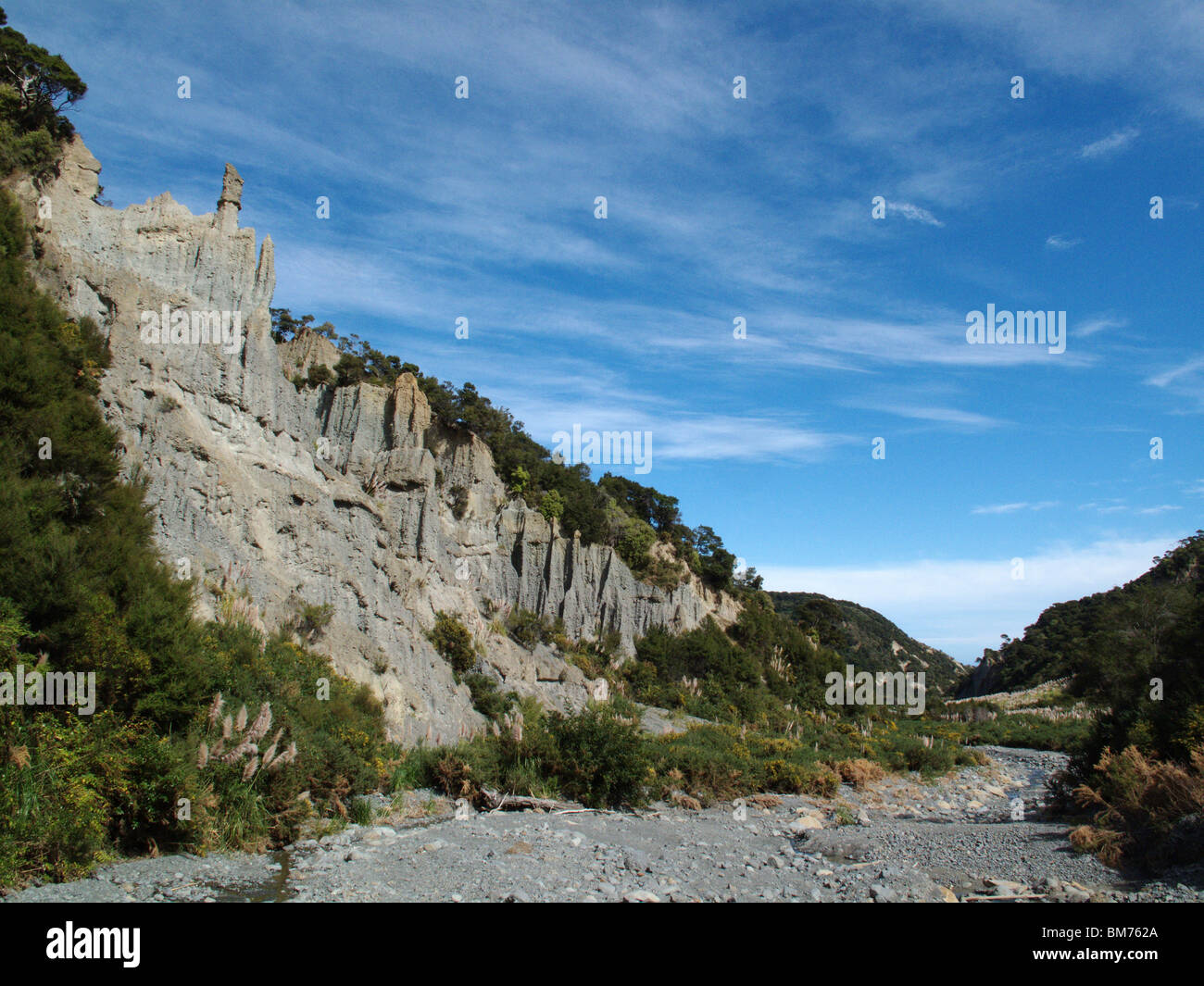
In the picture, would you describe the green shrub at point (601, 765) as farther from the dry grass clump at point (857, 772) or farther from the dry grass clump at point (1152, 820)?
the dry grass clump at point (857, 772)

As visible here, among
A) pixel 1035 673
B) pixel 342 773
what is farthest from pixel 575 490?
pixel 1035 673

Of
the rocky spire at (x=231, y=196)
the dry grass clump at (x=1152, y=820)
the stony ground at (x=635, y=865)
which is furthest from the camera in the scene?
the rocky spire at (x=231, y=196)

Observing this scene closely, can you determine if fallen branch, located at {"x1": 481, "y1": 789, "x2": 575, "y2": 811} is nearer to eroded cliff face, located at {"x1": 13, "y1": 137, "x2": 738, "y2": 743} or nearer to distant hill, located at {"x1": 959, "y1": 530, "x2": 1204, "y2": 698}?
eroded cliff face, located at {"x1": 13, "y1": 137, "x2": 738, "y2": 743}

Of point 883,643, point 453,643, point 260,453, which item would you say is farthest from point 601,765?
point 883,643

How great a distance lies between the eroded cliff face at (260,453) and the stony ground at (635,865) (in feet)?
22.2

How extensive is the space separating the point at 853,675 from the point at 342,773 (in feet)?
143

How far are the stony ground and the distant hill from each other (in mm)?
13932

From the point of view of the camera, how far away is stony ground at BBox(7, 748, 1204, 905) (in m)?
9.11

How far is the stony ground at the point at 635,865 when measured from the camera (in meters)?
9.11

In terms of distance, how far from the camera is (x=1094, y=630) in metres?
47.2

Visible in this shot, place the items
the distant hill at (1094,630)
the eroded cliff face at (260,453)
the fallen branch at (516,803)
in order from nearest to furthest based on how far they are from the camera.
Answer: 1. the fallen branch at (516,803)
2. the eroded cliff face at (260,453)
3. the distant hill at (1094,630)

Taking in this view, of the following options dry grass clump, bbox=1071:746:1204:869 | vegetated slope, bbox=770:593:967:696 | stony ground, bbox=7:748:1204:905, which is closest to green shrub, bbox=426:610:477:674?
stony ground, bbox=7:748:1204:905

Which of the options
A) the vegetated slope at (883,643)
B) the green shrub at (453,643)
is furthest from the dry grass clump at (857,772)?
the vegetated slope at (883,643)
